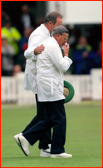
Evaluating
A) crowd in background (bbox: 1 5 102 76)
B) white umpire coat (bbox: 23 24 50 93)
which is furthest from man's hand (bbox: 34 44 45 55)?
crowd in background (bbox: 1 5 102 76)

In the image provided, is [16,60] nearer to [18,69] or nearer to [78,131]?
[18,69]

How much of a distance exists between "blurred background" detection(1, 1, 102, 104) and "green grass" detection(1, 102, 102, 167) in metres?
1.04

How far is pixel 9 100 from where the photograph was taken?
15.2 meters

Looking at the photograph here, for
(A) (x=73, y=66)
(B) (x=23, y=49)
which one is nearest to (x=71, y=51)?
(A) (x=73, y=66)

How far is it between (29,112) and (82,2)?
17.6 feet

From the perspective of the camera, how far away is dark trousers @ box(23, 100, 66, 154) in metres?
6.48

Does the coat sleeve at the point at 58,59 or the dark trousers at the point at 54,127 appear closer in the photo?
the coat sleeve at the point at 58,59

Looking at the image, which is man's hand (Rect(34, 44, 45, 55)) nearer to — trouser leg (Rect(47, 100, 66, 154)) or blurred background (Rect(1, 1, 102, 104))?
trouser leg (Rect(47, 100, 66, 154))

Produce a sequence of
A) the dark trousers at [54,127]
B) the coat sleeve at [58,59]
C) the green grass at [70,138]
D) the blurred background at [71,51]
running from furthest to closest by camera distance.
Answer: the blurred background at [71,51] → the dark trousers at [54,127] → the coat sleeve at [58,59] → the green grass at [70,138]

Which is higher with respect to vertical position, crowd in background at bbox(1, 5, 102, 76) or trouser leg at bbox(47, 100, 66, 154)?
crowd in background at bbox(1, 5, 102, 76)

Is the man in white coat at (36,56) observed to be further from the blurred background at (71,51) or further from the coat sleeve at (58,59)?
the blurred background at (71,51)

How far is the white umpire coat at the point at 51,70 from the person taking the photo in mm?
6395

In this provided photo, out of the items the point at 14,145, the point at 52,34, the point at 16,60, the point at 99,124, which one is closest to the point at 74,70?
the point at 16,60

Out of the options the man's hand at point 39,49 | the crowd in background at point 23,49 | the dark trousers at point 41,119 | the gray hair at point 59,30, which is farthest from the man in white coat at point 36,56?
the crowd in background at point 23,49
